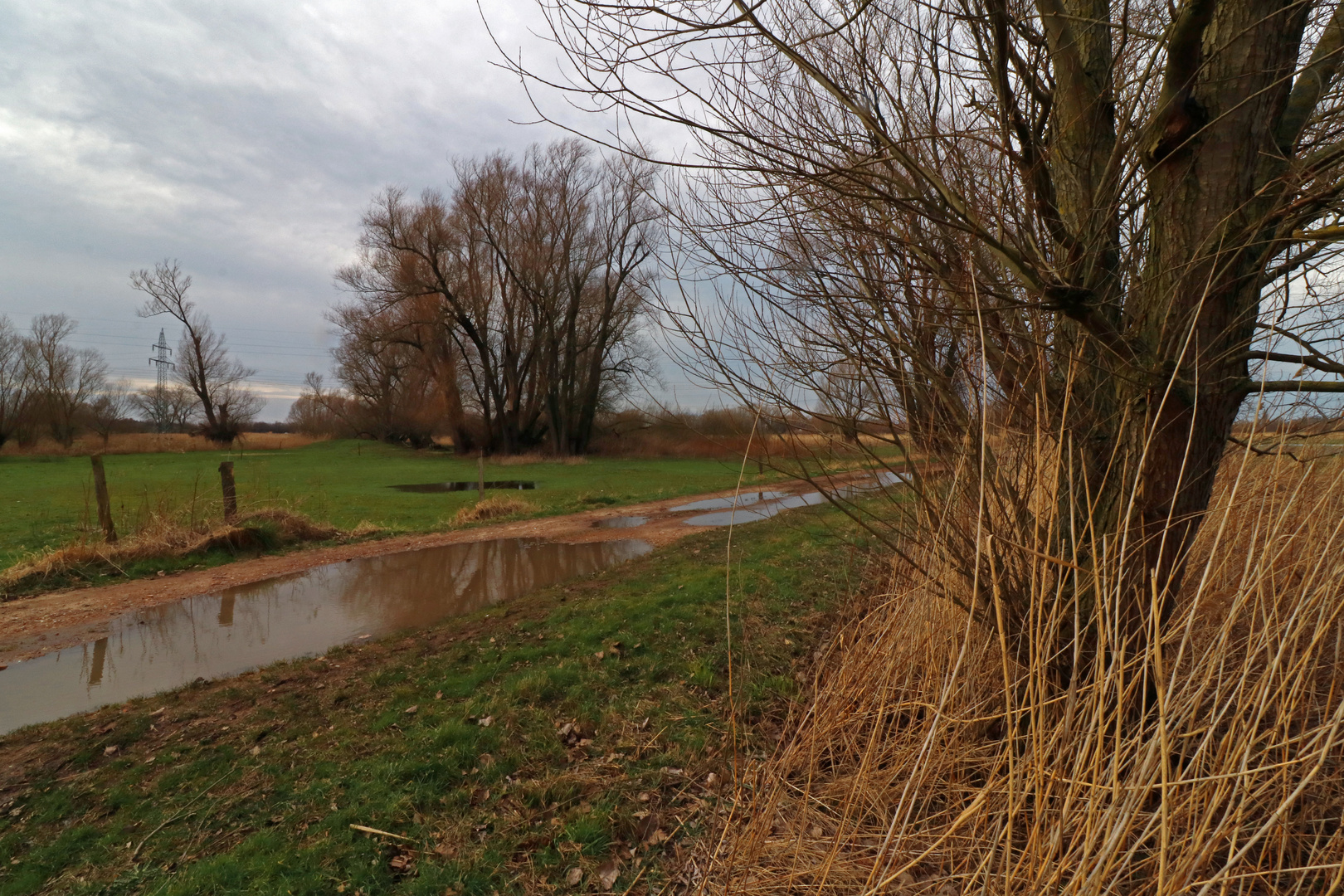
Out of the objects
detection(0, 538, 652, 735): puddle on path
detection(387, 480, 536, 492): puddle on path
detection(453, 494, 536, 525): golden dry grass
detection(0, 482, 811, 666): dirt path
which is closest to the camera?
detection(0, 538, 652, 735): puddle on path

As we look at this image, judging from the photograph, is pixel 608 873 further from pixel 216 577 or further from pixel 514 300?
pixel 514 300

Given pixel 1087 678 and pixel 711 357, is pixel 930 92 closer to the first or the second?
pixel 711 357

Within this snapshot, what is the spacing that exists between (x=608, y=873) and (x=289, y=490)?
68.6 feet

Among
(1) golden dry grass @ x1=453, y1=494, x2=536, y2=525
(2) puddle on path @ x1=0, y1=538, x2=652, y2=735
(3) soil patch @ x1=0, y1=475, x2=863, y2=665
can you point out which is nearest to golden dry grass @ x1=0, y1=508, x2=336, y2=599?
(3) soil patch @ x1=0, y1=475, x2=863, y2=665

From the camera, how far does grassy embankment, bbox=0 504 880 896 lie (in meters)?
3.24

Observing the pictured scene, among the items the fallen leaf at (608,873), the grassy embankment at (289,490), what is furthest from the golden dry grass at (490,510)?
the fallen leaf at (608,873)

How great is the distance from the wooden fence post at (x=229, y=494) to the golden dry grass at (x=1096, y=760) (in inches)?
474

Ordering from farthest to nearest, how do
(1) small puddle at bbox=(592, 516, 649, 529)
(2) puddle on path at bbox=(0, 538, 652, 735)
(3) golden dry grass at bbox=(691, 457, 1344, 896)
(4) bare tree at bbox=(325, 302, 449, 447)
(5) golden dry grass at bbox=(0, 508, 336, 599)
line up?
(4) bare tree at bbox=(325, 302, 449, 447), (1) small puddle at bbox=(592, 516, 649, 529), (5) golden dry grass at bbox=(0, 508, 336, 599), (2) puddle on path at bbox=(0, 538, 652, 735), (3) golden dry grass at bbox=(691, 457, 1344, 896)

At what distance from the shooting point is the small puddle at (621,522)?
1470 centimetres

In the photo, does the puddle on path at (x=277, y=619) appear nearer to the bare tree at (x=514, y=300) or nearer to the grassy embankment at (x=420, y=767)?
the grassy embankment at (x=420, y=767)

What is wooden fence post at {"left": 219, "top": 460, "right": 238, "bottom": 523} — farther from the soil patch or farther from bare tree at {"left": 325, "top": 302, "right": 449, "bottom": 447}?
bare tree at {"left": 325, "top": 302, "right": 449, "bottom": 447}

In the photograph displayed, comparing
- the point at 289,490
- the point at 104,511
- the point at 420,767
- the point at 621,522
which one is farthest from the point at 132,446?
the point at 420,767

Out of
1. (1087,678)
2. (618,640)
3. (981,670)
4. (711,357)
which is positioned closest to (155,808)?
(618,640)

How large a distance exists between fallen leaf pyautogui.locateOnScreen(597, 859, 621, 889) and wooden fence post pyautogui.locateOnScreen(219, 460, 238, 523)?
11.5 metres
